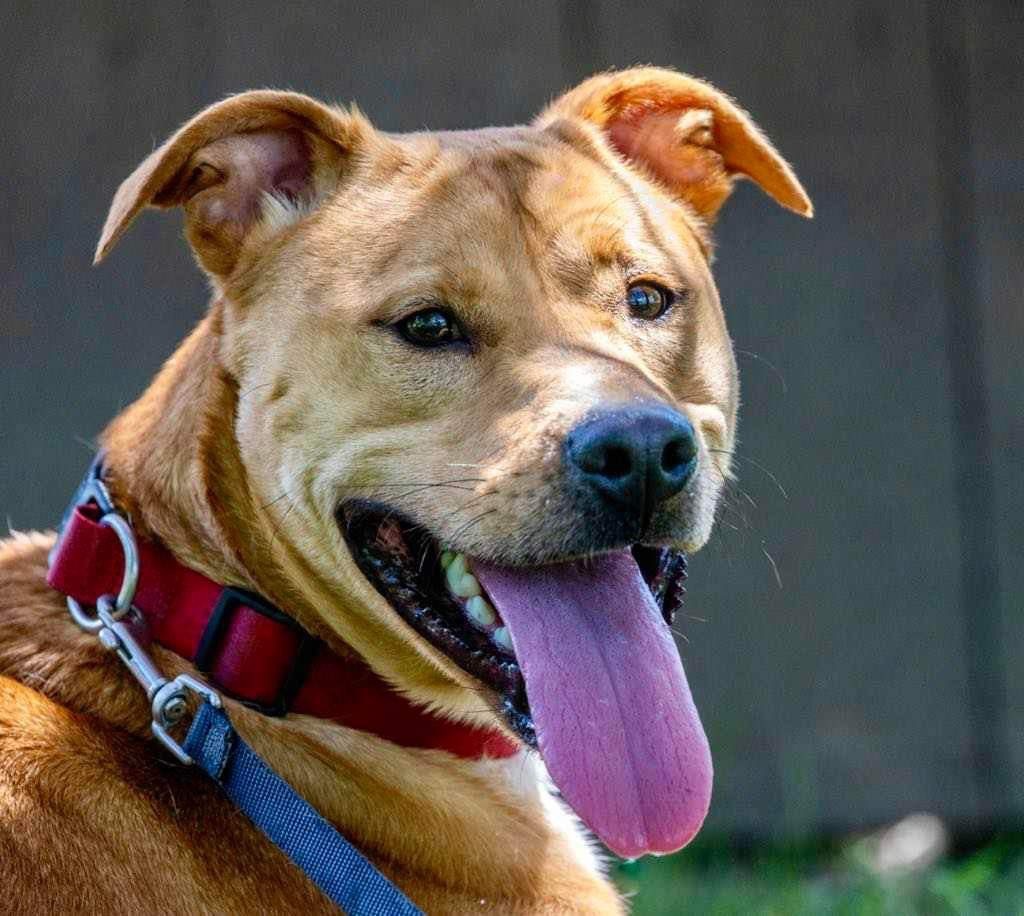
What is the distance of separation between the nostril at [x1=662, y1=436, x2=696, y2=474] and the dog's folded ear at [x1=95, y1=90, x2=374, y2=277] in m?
0.96

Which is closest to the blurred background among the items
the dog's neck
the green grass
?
the green grass

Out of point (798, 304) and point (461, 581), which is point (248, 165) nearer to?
point (461, 581)

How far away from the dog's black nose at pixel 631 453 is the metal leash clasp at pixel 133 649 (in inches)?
29.5

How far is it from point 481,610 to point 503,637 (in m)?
0.09

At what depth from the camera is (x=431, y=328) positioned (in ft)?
10.4

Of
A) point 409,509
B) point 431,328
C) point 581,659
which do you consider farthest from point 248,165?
point 581,659

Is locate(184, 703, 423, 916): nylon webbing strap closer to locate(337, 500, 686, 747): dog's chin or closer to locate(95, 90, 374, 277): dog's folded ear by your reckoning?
locate(337, 500, 686, 747): dog's chin

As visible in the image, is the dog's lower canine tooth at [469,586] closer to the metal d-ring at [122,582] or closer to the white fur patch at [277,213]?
the metal d-ring at [122,582]

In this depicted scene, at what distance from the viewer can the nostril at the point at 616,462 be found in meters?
2.86

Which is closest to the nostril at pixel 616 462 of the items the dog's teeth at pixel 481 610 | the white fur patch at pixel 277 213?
the dog's teeth at pixel 481 610

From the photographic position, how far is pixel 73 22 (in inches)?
240

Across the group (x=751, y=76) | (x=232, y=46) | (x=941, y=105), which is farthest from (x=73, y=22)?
(x=941, y=105)

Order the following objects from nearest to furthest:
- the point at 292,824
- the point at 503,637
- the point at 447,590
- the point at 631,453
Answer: the point at 292,824 → the point at 631,453 → the point at 503,637 → the point at 447,590

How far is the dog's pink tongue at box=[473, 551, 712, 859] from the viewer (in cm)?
285
